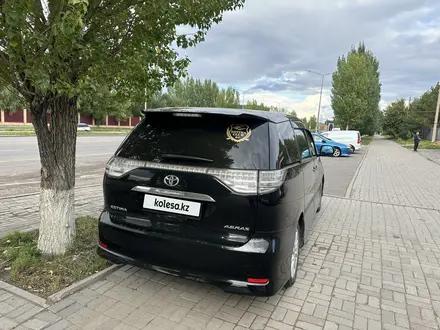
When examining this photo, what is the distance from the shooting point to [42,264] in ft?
10.5

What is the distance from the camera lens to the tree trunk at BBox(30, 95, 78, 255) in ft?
10.4

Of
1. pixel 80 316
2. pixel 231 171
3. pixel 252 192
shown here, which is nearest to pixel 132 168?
pixel 231 171

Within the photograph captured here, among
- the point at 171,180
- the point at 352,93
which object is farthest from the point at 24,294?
the point at 352,93

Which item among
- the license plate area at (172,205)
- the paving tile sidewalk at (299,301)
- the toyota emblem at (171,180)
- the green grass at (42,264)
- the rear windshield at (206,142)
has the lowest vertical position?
A: the paving tile sidewalk at (299,301)

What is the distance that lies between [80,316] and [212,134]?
186 cm

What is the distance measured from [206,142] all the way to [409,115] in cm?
6042

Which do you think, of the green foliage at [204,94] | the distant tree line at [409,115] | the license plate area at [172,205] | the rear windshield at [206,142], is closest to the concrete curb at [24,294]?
the license plate area at [172,205]

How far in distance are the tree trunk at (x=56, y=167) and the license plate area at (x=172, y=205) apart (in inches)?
47.6

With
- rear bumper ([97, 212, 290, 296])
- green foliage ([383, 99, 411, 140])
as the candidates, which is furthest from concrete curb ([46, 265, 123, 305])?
green foliage ([383, 99, 411, 140])

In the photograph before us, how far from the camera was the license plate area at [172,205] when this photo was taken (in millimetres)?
2543

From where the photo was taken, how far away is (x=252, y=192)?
242 cm

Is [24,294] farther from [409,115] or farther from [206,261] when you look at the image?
[409,115]

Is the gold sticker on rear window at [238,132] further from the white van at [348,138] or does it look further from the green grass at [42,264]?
the white van at [348,138]

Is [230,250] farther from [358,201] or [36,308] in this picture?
[358,201]
